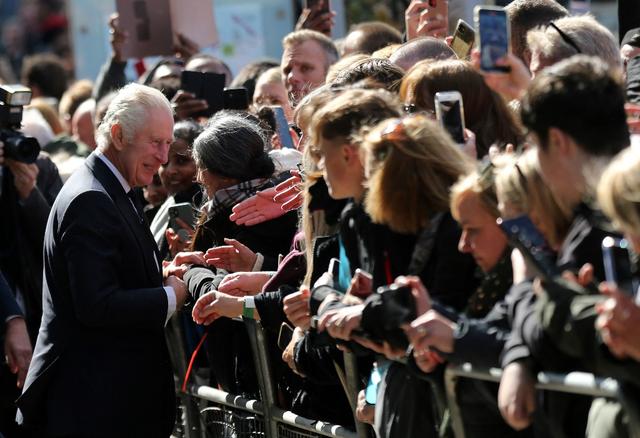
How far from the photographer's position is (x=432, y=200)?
12.6 feet

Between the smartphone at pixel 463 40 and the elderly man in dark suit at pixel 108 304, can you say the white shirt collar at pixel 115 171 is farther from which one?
the smartphone at pixel 463 40

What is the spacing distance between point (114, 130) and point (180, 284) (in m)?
0.69

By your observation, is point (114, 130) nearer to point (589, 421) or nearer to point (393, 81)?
point (393, 81)

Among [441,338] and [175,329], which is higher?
[441,338]

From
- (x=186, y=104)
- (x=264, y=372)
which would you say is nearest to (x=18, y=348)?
(x=264, y=372)

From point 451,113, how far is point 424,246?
592mm

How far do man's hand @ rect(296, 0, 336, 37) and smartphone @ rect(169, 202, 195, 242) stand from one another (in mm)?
2461

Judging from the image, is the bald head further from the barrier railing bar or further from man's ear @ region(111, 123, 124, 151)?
the barrier railing bar

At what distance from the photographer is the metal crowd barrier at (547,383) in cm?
293

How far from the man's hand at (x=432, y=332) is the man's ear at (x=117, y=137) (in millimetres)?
2316

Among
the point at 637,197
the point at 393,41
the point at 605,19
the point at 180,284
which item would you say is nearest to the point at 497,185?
the point at 637,197

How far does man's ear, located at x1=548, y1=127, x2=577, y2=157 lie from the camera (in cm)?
328

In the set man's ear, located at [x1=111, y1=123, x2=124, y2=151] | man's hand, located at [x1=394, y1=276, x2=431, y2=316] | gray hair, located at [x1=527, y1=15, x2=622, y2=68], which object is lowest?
man's ear, located at [x1=111, y1=123, x2=124, y2=151]

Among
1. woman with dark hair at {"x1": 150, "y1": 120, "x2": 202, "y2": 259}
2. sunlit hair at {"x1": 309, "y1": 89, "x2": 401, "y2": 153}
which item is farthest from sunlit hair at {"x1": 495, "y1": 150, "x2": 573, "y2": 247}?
woman with dark hair at {"x1": 150, "y1": 120, "x2": 202, "y2": 259}
